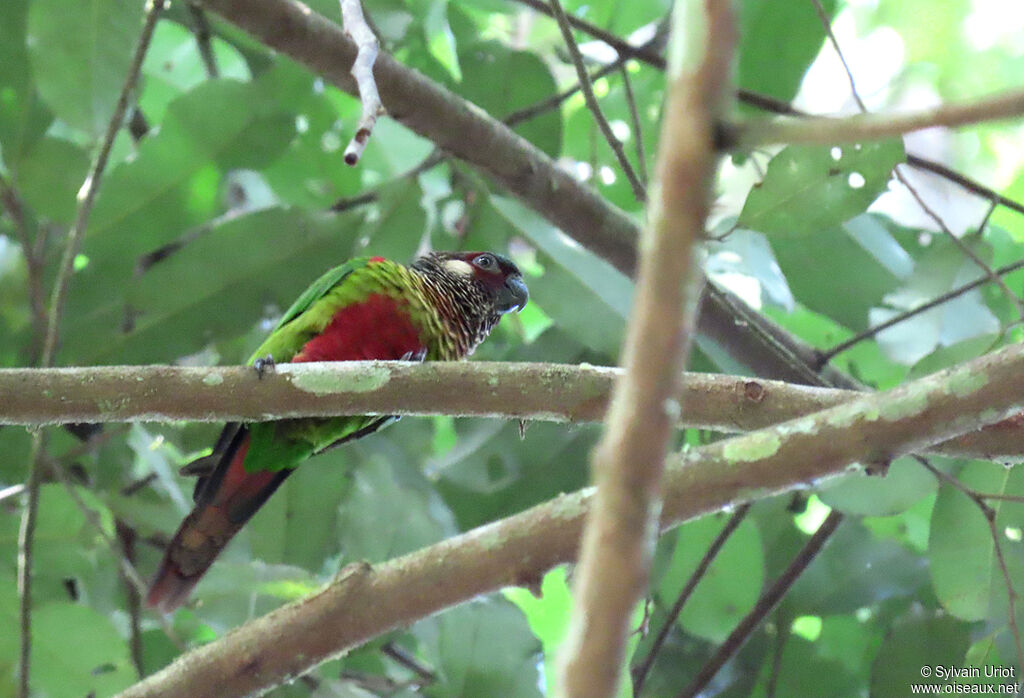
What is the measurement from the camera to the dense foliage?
3156 millimetres

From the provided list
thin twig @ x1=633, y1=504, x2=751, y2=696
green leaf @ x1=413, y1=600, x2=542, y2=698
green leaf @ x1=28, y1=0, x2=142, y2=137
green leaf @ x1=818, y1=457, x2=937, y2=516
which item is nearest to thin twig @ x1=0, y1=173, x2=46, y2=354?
green leaf @ x1=28, y1=0, x2=142, y2=137

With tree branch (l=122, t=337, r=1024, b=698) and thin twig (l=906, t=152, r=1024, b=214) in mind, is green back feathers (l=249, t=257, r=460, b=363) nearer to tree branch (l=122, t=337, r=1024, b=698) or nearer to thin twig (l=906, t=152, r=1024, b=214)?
tree branch (l=122, t=337, r=1024, b=698)

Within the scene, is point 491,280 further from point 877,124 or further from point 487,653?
point 877,124

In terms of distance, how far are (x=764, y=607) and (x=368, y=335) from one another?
1.63 metres

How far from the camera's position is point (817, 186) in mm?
2666

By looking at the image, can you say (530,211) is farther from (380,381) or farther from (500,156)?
(380,381)

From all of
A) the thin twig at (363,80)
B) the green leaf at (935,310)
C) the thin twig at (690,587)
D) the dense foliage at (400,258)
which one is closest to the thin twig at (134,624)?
the dense foliage at (400,258)

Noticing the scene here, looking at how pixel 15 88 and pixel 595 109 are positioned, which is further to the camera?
pixel 15 88

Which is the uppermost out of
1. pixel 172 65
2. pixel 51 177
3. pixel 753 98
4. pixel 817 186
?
pixel 172 65

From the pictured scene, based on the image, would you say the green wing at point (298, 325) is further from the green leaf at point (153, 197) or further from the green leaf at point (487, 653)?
the green leaf at point (487, 653)

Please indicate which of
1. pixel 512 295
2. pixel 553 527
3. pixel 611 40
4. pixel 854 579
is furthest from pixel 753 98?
pixel 553 527

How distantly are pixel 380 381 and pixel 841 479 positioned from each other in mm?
1483

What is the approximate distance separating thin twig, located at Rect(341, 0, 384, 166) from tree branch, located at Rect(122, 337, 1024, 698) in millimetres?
845

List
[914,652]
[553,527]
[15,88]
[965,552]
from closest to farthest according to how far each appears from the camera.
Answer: [553,527]
[965,552]
[914,652]
[15,88]
